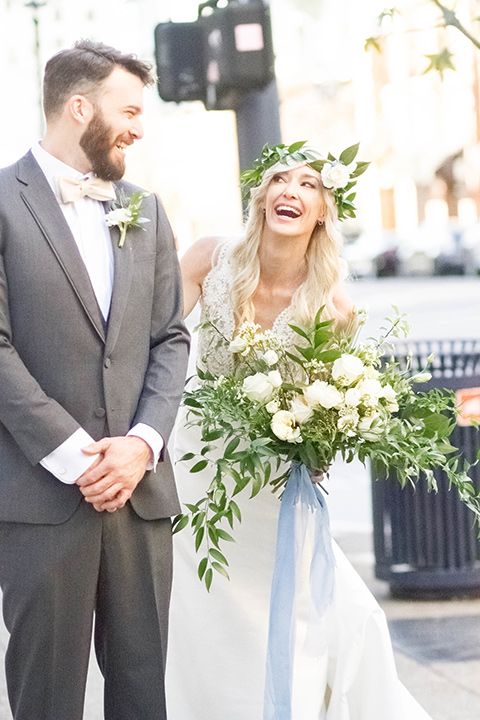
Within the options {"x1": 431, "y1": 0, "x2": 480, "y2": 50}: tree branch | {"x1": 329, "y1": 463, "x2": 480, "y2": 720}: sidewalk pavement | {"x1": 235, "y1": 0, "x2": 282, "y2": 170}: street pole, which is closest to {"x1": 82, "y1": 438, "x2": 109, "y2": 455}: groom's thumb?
{"x1": 431, "y1": 0, "x2": 480, "y2": 50}: tree branch

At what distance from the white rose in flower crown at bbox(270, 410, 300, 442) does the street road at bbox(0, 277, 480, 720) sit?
0.58 meters

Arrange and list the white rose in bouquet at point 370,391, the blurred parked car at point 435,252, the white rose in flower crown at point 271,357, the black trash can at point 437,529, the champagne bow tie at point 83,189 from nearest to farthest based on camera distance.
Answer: the champagne bow tie at point 83,189 → the white rose in bouquet at point 370,391 → the white rose in flower crown at point 271,357 → the black trash can at point 437,529 → the blurred parked car at point 435,252

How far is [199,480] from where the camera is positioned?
4.03 m

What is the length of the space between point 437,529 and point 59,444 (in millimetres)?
3179

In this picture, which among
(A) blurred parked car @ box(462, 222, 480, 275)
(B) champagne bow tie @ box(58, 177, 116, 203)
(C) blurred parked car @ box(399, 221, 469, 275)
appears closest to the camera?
(B) champagne bow tie @ box(58, 177, 116, 203)

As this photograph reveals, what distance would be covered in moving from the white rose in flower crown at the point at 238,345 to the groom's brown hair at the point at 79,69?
1023mm

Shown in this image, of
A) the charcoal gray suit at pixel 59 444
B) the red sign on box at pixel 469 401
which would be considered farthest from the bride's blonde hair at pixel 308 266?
the red sign on box at pixel 469 401

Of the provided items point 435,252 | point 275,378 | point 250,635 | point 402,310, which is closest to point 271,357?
point 275,378

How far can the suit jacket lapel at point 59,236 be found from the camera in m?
2.88

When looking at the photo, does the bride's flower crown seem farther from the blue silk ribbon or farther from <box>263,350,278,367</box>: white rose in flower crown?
the blue silk ribbon

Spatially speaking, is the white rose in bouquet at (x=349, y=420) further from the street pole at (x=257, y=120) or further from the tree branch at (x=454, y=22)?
the street pole at (x=257, y=120)

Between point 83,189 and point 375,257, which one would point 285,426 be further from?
point 375,257

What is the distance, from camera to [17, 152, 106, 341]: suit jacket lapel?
2881 millimetres

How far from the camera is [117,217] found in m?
2.99
